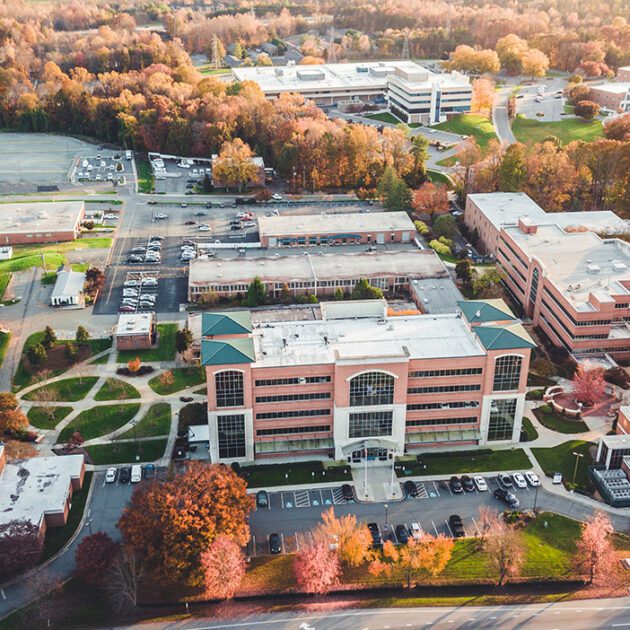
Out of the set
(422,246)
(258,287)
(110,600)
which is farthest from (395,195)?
(110,600)

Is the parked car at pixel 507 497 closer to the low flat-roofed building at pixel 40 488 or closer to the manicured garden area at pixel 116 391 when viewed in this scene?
the low flat-roofed building at pixel 40 488

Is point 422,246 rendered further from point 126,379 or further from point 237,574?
point 237,574

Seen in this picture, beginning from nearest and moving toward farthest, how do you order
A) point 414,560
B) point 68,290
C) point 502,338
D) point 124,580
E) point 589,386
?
1. point 124,580
2. point 414,560
3. point 502,338
4. point 589,386
5. point 68,290

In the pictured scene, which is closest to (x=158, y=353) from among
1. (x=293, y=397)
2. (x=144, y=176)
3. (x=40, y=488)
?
(x=293, y=397)

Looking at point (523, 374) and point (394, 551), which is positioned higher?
point (523, 374)

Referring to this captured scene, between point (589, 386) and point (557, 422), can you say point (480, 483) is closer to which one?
point (557, 422)

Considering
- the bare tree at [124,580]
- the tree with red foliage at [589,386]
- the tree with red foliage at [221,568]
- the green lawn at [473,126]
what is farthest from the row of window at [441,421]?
the green lawn at [473,126]

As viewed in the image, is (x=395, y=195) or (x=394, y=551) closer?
(x=394, y=551)
